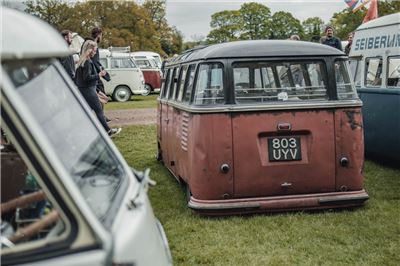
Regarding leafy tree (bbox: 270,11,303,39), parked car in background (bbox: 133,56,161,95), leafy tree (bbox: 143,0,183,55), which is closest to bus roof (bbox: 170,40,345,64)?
parked car in background (bbox: 133,56,161,95)

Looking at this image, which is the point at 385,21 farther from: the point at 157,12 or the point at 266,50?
the point at 157,12

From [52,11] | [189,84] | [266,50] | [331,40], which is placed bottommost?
[189,84]

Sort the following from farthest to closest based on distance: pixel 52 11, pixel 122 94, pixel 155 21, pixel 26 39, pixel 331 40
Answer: pixel 155 21 → pixel 52 11 → pixel 122 94 → pixel 331 40 → pixel 26 39

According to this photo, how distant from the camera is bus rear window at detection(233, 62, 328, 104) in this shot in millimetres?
5793

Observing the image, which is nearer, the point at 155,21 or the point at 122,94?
the point at 122,94

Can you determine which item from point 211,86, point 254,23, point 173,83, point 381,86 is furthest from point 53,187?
point 254,23

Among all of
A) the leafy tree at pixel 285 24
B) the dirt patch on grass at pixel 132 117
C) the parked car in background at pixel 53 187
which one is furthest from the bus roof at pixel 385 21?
the leafy tree at pixel 285 24

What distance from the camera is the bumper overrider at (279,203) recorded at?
567cm

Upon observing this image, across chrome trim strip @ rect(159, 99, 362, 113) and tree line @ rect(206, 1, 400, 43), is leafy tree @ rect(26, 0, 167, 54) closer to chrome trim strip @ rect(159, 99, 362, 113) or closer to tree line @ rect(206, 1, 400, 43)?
tree line @ rect(206, 1, 400, 43)

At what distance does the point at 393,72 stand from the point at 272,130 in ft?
11.1

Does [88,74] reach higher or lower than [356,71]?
higher

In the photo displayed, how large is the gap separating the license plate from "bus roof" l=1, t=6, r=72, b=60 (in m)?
3.74

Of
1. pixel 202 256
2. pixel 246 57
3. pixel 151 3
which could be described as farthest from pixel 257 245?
pixel 151 3

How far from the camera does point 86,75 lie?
9.56 m
